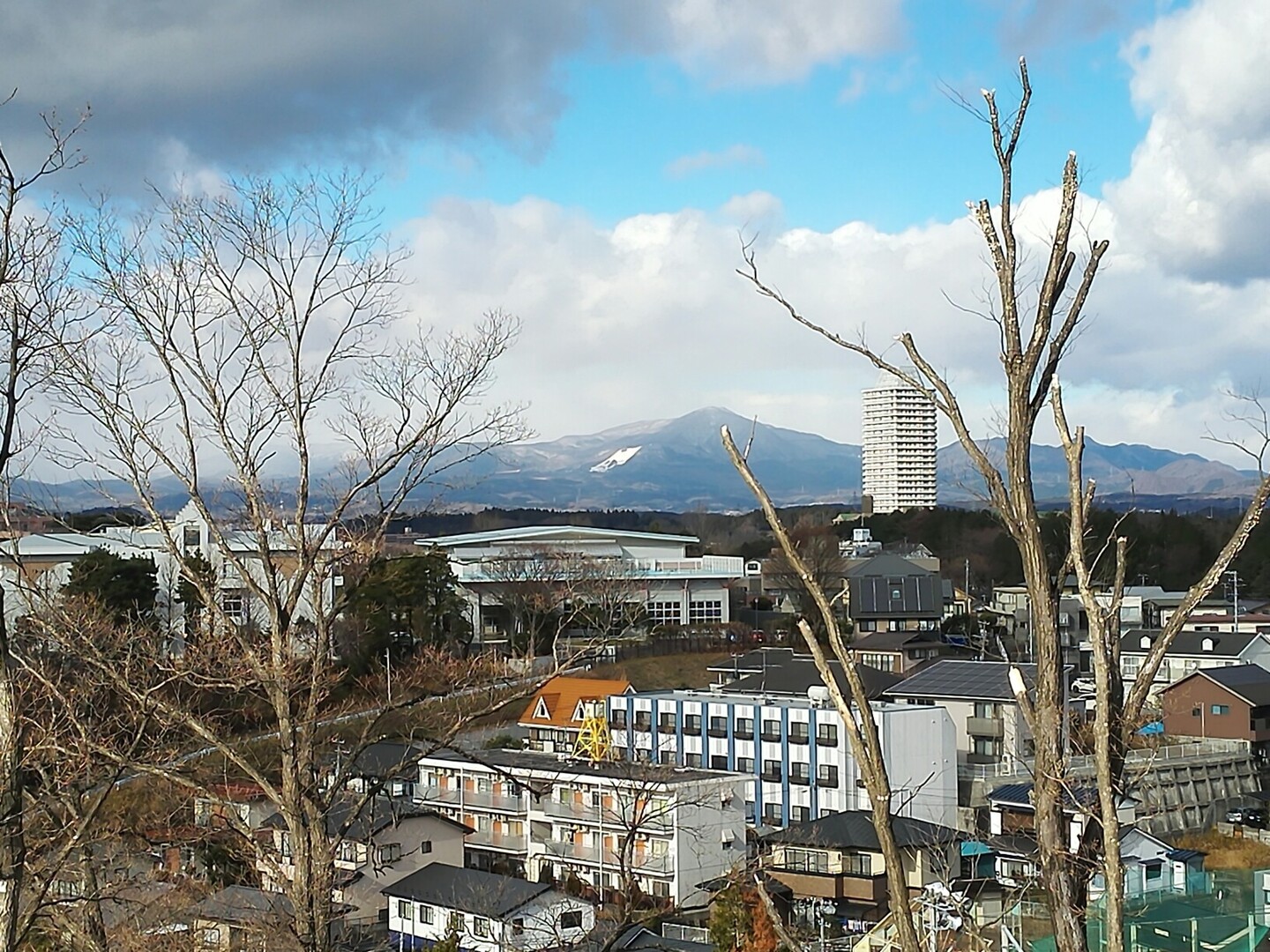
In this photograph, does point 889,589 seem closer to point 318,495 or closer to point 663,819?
point 663,819

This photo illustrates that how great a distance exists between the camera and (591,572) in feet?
74.0

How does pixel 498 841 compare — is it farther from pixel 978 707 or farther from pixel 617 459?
pixel 617 459

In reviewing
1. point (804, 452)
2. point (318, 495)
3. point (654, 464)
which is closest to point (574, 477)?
point (654, 464)

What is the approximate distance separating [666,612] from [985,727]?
10243 mm

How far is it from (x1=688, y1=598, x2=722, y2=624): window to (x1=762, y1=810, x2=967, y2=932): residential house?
13.5 meters

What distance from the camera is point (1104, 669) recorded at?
5.88ft

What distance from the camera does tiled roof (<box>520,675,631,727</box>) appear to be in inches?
630

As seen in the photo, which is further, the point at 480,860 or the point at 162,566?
the point at 162,566

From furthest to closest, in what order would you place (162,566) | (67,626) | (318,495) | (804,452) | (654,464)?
(804,452) < (654,464) < (162,566) < (318,495) < (67,626)

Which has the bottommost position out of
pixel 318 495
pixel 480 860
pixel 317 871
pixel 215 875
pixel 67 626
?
pixel 480 860

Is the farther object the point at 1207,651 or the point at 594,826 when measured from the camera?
the point at 1207,651

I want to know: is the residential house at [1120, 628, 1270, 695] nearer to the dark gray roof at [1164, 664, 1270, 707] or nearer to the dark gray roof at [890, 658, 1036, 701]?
the dark gray roof at [1164, 664, 1270, 707]

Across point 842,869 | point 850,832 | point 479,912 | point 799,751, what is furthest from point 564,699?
point 479,912

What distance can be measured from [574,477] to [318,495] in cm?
7888
